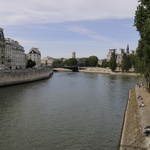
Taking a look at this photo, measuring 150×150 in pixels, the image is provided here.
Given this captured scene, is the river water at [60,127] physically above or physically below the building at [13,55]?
below

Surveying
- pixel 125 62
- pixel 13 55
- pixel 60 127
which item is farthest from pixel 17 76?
pixel 125 62

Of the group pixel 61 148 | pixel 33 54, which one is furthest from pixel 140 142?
pixel 33 54

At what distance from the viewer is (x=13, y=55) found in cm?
11975

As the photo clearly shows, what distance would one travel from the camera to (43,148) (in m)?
17.4

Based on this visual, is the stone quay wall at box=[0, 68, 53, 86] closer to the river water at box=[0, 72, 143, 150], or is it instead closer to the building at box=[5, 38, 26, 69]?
the river water at box=[0, 72, 143, 150]

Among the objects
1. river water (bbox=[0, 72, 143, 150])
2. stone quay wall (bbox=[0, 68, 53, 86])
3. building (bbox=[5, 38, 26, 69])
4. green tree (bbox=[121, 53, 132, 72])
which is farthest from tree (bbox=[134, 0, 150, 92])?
green tree (bbox=[121, 53, 132, 72])

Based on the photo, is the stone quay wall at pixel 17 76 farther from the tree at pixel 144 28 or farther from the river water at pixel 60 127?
the tree at pixel 144 28

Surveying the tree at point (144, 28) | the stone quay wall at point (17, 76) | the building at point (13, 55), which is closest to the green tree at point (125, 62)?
the building at point (13, 55)

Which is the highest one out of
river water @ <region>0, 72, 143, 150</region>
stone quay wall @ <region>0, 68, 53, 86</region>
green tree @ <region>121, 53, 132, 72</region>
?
green tree @ <region>121, 53, 132, 72</region>

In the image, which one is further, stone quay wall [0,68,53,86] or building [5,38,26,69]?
building [5,38,26,69]

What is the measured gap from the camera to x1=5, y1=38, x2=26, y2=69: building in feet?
361

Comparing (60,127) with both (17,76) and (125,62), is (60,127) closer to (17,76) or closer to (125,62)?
→ (17,76)

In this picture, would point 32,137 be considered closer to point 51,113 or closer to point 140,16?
point 51,113

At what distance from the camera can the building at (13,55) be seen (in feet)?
361
